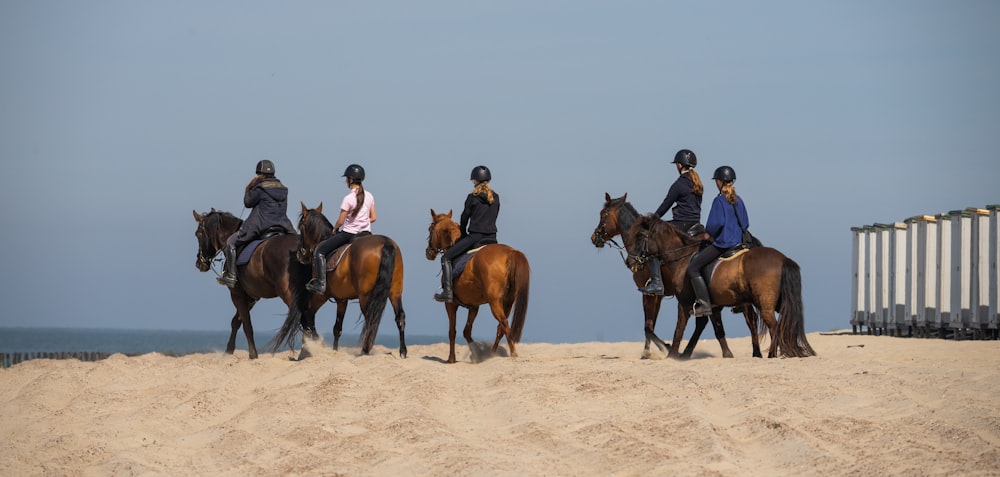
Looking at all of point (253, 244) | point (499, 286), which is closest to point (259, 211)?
point (253, 244)

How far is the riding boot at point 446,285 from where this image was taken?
651 inches

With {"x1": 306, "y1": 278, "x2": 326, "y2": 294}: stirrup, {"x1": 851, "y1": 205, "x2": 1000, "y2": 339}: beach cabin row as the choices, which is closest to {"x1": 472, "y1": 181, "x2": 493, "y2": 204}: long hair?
{"x1": 306, "y1": 278, "x2": 326, "y2": 294}: stirrup

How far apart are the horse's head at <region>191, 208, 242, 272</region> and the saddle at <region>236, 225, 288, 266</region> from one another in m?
1.14

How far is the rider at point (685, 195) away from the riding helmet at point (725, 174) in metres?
0.81

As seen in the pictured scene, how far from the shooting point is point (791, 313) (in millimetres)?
15156

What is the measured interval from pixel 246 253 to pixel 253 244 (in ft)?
0.59

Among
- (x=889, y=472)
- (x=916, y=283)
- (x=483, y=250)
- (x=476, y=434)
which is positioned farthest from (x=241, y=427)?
(x=916, y=283)

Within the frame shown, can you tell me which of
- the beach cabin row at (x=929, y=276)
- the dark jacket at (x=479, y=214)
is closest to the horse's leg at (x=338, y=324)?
the dark jacket at (x=479, y=214)

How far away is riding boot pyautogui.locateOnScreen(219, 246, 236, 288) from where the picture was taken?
18.4m

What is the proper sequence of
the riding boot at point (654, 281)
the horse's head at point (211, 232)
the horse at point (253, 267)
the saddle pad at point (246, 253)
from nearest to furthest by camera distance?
the riding boot at point (654, 281), the horse at point (253, 267), the saddle pad at point (246, 253), the horse's head at point (211, 232)

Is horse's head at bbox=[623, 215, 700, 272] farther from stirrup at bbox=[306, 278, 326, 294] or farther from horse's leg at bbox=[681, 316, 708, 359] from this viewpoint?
stirrup at bbox=[306, 278, 326, 294]

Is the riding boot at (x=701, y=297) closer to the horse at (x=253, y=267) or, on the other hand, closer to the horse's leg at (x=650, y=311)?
the horse's leg at (x=650, y=311)

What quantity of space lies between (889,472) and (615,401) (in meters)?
3.09

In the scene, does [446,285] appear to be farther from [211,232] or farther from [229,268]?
[211,232]
